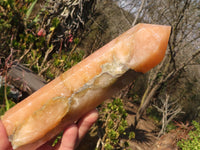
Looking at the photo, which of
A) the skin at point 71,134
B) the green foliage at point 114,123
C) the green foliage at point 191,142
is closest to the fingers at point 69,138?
the skin at point 71,134

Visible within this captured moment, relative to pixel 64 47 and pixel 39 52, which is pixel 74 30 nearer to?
pixel 64 47

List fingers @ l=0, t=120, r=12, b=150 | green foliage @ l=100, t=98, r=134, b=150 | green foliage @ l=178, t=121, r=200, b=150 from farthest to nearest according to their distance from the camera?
green foliage @ l=178, t=121, r=200, b=150, green foliage @ l=100, t=98, r=134, b=150, fingers @ l=0, t=120, r=12, b=150

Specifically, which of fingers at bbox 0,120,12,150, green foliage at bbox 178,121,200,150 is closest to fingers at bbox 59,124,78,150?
fingers at bbox 0,120,12,150

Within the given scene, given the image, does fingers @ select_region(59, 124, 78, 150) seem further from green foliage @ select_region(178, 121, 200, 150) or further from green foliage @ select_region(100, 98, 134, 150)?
green foliage @ select_region(178, 121, 200, 150)

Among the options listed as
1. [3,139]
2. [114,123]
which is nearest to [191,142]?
[114,123]

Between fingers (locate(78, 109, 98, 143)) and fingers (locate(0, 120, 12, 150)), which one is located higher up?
fingers (locate(0, 120, 12, 150))

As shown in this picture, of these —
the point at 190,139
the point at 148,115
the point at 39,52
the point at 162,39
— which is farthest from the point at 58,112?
the point at 148,115

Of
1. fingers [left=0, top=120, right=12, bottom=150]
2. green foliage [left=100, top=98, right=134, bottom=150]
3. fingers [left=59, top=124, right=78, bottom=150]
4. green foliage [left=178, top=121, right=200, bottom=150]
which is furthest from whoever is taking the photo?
green foliage [left=178, top=121, right=200, bottom=150]

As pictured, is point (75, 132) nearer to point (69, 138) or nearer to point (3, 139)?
point (69, 138)
